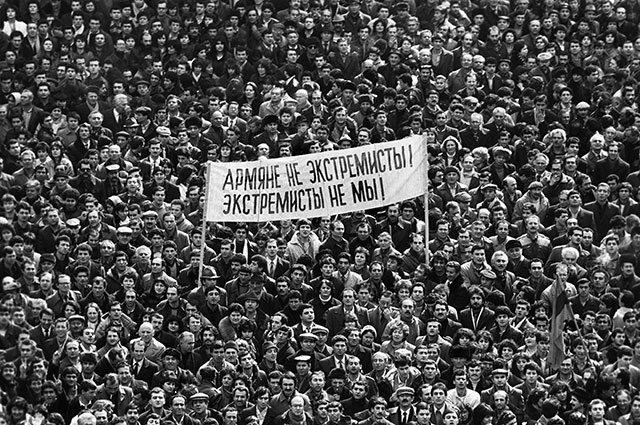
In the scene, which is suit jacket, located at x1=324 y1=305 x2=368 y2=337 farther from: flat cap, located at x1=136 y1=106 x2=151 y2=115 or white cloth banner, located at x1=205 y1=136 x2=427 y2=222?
flat cap, located at x1=136 y1=106 x2=151 y2=115

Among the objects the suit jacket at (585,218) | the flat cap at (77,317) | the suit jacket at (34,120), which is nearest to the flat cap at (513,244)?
the suit jacket at (585,218)

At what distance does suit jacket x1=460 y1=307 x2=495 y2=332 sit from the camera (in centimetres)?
2591

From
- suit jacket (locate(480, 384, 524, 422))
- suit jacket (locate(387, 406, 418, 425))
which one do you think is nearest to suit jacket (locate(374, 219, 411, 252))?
suit jacket (locate(480, 384, 524, 422))

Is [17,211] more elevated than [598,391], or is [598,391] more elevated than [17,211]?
[17,211]

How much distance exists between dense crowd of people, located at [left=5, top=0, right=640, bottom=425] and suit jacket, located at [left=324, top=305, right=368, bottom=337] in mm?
23

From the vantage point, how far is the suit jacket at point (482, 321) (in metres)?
25.9

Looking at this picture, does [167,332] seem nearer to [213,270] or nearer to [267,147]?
[213,270]

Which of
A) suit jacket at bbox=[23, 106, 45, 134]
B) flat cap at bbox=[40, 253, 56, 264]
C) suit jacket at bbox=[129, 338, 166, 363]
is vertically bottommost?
suit jacket at bbox=[129, 338, 166, 363]

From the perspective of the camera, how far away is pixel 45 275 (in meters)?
→ 26.3

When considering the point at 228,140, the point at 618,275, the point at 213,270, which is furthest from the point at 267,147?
the point at 618,275

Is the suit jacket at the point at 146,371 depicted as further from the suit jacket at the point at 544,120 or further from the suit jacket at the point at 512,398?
the suit jacket at the point at 544,120

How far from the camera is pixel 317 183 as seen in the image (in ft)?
89.2

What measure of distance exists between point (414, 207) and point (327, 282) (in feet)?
6.86

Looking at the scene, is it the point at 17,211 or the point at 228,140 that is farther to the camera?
the point at 228,140
